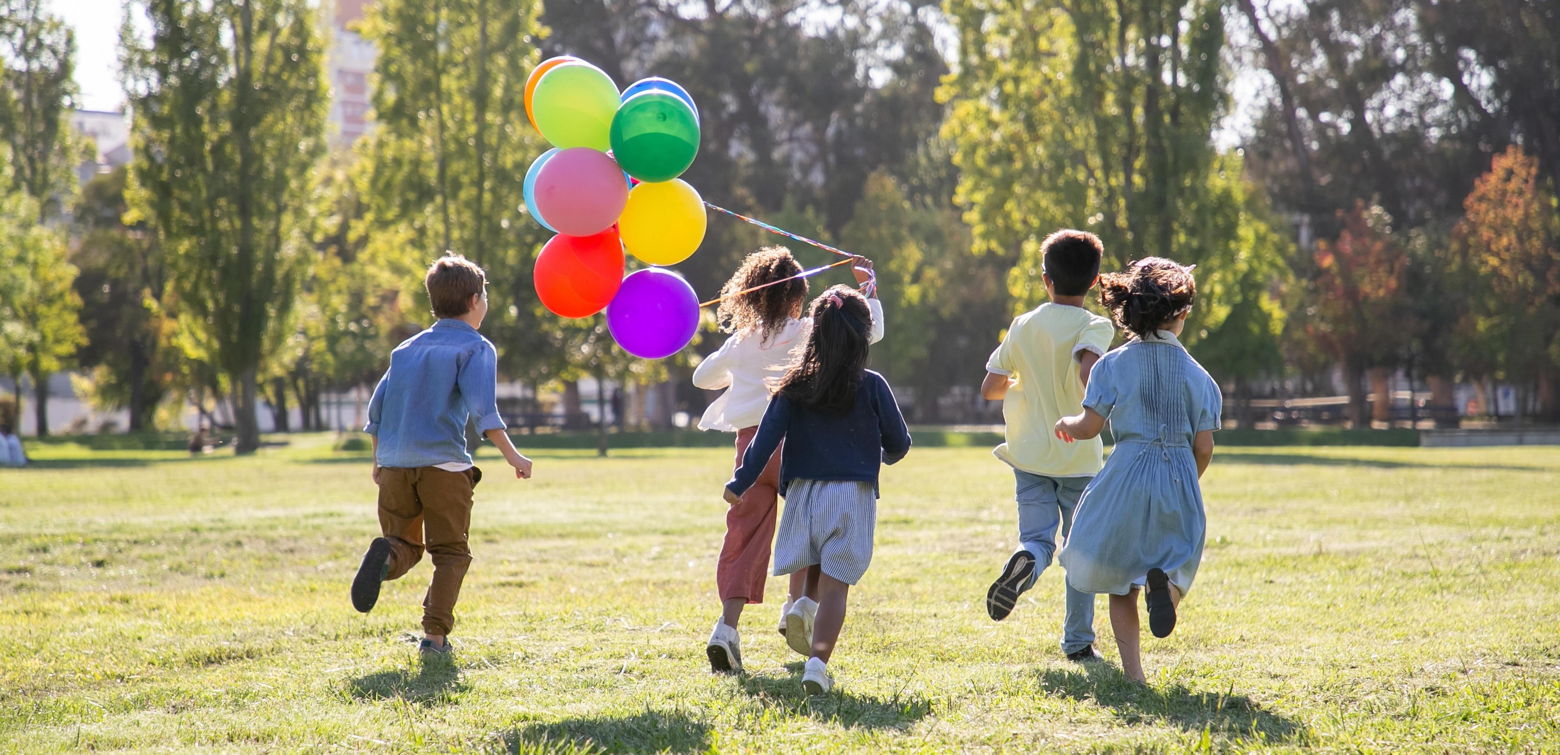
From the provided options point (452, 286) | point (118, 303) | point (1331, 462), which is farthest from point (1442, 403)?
point (118, 303)

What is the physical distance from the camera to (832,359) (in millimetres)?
4883

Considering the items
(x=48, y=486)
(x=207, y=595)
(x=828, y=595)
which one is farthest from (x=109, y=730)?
(x=48, y=486)

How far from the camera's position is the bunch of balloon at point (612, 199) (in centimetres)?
609

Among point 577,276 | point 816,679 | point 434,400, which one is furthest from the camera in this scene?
point 577,276

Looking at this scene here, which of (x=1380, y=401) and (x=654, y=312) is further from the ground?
(x=654, y=312)

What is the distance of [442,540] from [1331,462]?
20.0m

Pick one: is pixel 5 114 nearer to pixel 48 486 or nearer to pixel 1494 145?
pixel 48 486

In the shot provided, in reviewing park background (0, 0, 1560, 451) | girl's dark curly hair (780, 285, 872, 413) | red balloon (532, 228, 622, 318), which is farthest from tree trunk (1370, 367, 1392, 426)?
girl's dark curly hair (780, 285, 872, 413)

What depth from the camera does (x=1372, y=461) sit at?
2291 centimetres

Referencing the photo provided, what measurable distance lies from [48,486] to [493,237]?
49.4 ft

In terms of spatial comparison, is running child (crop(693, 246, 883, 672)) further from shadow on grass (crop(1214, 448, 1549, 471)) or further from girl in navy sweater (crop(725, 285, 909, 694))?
shadow on grass (crop(1214, 448, 1549, 471))

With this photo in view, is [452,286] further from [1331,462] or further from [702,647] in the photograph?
[1331,462]

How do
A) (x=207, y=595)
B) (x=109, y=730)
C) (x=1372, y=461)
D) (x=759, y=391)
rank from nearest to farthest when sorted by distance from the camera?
(x=109, y=730) → (x=759, y=391) → (x=207, y=595) → (x=1372, y=461)

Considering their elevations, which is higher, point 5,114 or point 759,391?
point 5,114
